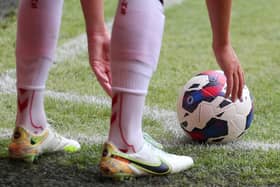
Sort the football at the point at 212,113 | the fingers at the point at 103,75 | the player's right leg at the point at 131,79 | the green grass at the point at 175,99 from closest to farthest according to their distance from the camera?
the player's right leg at the point at 131,79 → the green grass at the point at 175,99 → the fingers at the point at 103,75 → the football at the point at 212,113

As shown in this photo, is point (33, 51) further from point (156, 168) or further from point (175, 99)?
point (175, 99)

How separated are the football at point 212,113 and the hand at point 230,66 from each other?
1.80ft

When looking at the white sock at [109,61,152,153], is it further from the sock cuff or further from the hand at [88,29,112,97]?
the hand at [88,29,112,97]

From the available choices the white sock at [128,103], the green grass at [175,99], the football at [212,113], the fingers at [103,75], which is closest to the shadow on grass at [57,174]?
the green grass at [175,99]

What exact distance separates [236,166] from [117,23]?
2.29 feet

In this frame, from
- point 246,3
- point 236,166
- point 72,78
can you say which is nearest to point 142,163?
point 236,166

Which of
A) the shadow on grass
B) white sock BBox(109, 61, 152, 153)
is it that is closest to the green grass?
the shadow on grass

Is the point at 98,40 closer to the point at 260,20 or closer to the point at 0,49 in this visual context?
the point at 0,49

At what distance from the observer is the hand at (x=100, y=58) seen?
2531mm

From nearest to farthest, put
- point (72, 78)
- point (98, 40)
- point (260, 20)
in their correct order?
point (98, 40) < point (72, 78) < point (260, 20)

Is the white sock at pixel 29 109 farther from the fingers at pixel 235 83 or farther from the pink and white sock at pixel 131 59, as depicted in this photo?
the fingers at pixel 235 83

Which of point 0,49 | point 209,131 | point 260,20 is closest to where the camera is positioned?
point 209,131

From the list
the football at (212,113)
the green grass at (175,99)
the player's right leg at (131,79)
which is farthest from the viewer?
the football at (212,113)

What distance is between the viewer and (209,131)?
2.82 metres
